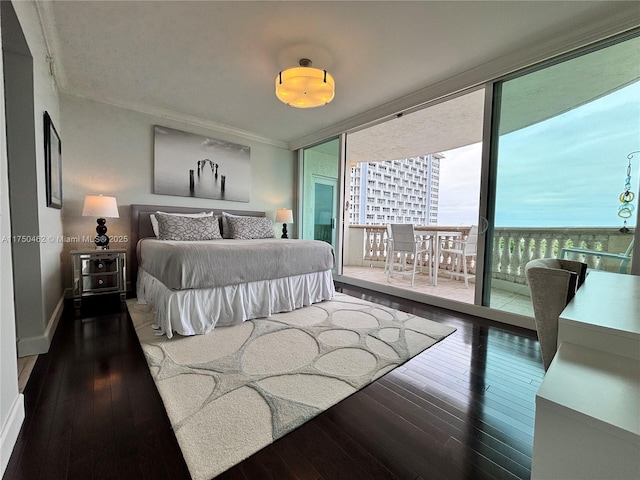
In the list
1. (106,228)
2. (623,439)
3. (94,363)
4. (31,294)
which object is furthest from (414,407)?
(106,228)

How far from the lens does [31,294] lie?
1.78 m

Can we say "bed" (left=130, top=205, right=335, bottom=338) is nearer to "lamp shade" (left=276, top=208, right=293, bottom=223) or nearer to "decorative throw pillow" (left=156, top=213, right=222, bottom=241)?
"decorative throw pillow" (left=156, top=213, right=222, bottom=241)

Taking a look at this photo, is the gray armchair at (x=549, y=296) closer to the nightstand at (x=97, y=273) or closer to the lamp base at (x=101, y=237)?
the nightstand at (x=97, y=273)

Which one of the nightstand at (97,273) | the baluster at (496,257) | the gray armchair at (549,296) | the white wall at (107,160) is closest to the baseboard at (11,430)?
the nightstand at (97,273)

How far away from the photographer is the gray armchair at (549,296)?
1.03 metres

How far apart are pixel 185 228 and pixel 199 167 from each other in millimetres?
1231

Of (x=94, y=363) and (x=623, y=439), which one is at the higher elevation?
(x=623, y=439)

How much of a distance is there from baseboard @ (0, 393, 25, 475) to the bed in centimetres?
88

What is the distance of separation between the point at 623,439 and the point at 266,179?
4.80 meters

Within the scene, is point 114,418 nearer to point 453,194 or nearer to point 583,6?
point 583,6

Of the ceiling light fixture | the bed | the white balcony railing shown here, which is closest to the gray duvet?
the bed

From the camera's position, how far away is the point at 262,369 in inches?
64.2

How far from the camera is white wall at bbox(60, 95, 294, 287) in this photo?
3.11m

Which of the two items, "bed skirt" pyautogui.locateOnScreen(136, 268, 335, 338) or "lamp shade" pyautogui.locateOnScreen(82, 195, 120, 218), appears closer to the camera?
"bed skirt" pyautogui.locateOnScreen(136, 268, 335, 338)
